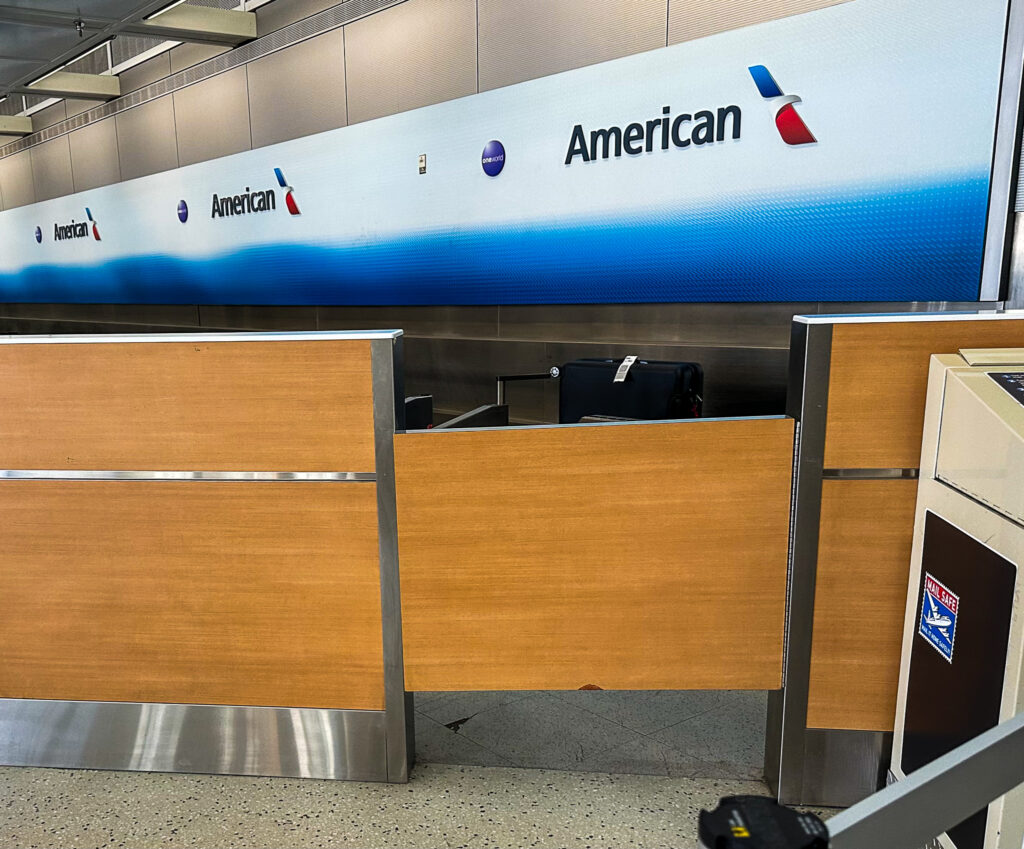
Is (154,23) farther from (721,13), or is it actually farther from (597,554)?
(597,554)

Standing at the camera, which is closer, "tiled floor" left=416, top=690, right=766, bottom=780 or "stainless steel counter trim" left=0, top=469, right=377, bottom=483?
"stainless steel counter trim" left=0, top=469, right=377, bottom=483

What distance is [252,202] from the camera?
6250mm

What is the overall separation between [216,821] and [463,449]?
1.12 m

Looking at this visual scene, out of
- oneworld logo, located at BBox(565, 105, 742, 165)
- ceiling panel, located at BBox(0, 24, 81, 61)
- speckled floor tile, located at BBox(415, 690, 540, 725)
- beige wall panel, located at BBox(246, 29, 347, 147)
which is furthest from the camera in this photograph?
ceiling panel, located at BBox(0, 24, 81, 61)

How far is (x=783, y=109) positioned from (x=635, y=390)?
1.34 metres

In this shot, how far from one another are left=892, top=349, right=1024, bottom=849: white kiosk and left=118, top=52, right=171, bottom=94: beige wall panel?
8186mm

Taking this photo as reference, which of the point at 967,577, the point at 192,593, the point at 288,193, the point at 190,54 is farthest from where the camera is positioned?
the point at 190,54

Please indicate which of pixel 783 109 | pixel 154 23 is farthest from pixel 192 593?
pixel 154 23

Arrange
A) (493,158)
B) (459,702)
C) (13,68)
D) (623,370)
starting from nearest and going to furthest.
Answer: (459,702) → (623,370) → (493,158) → (13,68)

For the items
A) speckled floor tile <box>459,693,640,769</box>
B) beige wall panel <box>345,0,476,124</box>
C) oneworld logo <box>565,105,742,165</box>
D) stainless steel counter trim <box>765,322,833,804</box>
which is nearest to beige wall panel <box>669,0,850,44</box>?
oneworld logo <box>565,105,742,165</box>

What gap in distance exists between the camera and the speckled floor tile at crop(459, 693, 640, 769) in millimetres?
2148

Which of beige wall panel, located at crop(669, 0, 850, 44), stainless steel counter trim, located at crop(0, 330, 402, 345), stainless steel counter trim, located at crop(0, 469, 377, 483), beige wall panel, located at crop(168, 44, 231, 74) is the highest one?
beige wall panel, located at crop(168, 44, 231, 74)

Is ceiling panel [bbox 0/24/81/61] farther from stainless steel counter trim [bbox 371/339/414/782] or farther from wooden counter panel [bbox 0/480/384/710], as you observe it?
stainless steel counter trim [bbox 371/339/414/782]

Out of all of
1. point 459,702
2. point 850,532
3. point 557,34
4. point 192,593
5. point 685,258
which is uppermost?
point 557,34
